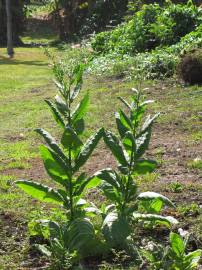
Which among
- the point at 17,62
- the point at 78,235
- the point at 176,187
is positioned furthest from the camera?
the point at 17,62

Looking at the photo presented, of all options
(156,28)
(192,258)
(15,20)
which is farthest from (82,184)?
(15,20)

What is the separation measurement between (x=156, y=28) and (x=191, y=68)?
18.2 feet

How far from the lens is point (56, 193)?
4.50 metres

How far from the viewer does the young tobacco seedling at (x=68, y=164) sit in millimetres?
4292

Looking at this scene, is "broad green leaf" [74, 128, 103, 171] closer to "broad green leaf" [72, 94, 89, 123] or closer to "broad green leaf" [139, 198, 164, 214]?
"broad green leaf" [72, 94, 89, 123]

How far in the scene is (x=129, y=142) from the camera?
4453 mm

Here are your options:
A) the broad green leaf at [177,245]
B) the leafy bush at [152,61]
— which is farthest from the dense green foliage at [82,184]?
the leafy bush at [152,61]

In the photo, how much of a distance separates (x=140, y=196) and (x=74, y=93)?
0.92 metres

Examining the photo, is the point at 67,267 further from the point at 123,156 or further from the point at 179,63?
the point at 179,63

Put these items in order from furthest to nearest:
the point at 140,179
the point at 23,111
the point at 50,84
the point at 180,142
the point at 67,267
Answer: the point at 50,84 → the point at 23,111 → the point at 180,142 → the point at 140,179 → the point at 67,267

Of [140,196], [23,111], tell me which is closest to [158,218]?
[140,196]

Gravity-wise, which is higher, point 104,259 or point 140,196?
point 140,196

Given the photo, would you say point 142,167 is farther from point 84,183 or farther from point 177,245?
point 177,245

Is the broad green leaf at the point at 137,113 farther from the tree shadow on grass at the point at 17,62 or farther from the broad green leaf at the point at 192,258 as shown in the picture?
the tree shadow on grass at the point at 17,62
